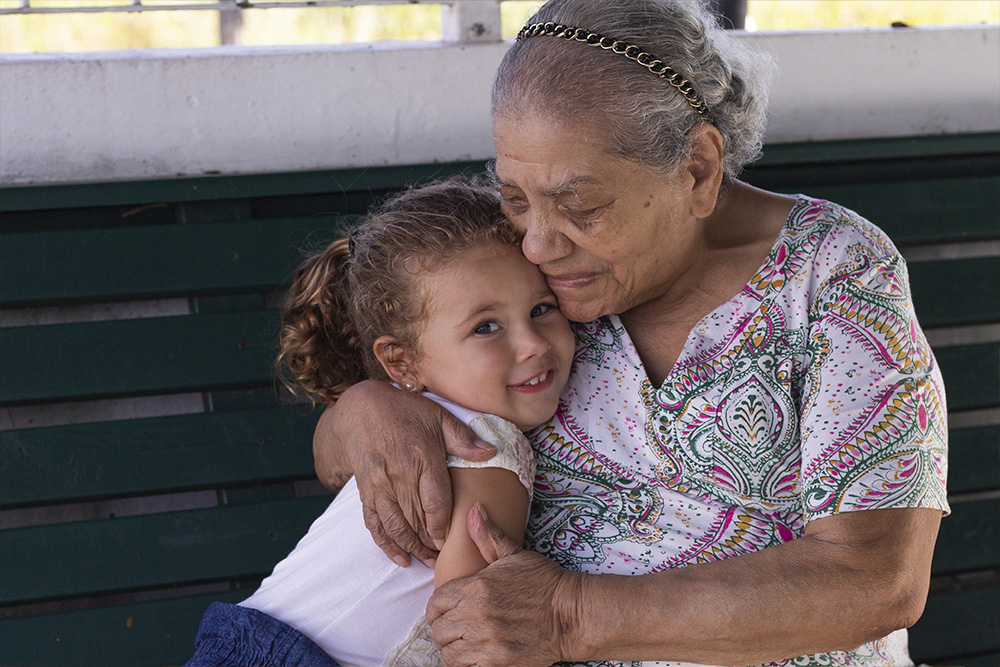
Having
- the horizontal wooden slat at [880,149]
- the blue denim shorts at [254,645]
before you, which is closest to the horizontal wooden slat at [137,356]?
the blue denim shorts at [254,645]

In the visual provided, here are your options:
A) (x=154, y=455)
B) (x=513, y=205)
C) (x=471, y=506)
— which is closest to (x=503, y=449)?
(x=471, y=506)

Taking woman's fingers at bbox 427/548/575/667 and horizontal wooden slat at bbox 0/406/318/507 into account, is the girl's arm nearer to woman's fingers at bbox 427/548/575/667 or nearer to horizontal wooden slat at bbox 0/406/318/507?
woman's fingers at bbox 427/548/575/667


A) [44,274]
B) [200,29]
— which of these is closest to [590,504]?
[44,274]

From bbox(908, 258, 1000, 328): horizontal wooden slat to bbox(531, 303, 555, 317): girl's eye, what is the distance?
54.6 inches

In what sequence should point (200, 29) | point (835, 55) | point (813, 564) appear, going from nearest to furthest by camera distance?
point (813, 564) < point (835, 55) < point (200, 29)

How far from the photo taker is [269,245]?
7.86 ft

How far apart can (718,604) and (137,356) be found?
1.54 meters

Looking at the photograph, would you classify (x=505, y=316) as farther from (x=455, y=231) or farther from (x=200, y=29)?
(x=200, y=29)

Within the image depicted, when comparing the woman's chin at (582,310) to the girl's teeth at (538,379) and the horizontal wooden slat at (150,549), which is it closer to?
the girl's teeth at (538,379)

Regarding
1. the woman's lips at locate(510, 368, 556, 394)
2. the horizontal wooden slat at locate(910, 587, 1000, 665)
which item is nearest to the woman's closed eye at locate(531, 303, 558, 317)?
the woman's lips at locate(510, 368, 556, 394)

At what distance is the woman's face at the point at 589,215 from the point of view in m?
1.59

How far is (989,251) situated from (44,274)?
277 cm

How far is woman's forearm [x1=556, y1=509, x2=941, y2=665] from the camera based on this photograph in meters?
1.55

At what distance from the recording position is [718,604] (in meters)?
1.56
